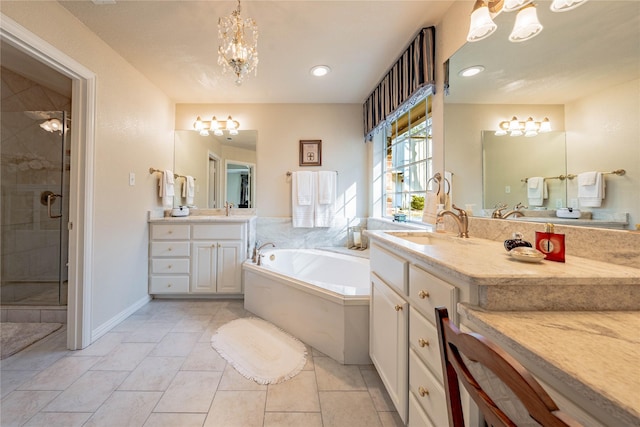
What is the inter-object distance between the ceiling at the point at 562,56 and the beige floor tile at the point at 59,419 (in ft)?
8.34

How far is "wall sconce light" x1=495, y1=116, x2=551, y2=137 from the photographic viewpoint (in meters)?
1.03

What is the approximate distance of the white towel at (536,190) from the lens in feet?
3.43

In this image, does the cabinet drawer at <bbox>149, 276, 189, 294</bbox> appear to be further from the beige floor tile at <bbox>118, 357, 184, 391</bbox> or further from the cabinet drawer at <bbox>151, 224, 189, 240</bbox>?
the beige floor tile at <bbox>118, 357, 184, 391</bbox>

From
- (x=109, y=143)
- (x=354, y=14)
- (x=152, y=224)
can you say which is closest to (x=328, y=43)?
(x=354, y=14)

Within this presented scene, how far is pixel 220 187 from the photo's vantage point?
9.99 ft

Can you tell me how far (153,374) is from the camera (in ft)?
4.84

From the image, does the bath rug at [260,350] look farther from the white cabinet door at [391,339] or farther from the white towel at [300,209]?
the white towel at [300,209]

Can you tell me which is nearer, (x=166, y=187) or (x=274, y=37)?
(x=274, y=37)

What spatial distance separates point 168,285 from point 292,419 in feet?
6.64

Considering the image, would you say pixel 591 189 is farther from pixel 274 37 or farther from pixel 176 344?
pixel 176 344

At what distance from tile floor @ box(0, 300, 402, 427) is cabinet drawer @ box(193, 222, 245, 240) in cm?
103

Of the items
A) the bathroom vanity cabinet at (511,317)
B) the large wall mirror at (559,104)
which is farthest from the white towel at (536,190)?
the bathroom vanity cabinet at (511,317)

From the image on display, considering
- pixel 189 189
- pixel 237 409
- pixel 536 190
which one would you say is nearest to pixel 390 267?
pixel 536 190

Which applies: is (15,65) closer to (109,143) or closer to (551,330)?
(109,143)
